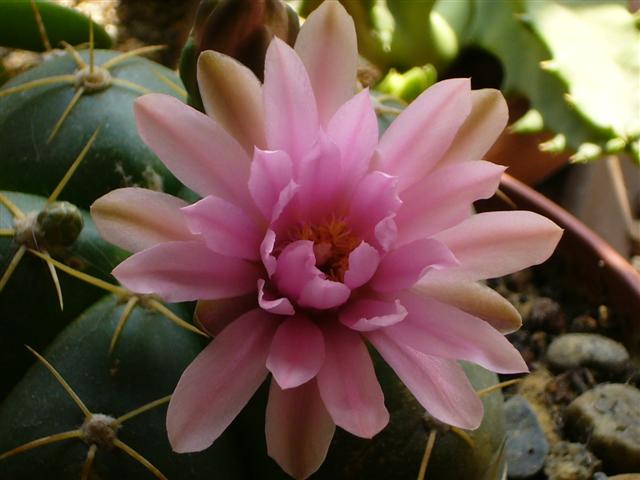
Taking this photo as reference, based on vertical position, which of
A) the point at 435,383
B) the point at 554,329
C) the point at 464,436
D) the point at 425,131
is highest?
the point at 425,131

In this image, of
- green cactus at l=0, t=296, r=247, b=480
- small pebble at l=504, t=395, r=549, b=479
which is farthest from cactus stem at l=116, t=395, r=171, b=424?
small pebble at l=504, t=395, r=549, b=479

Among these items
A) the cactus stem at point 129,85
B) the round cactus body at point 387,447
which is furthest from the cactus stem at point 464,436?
the cactus stem at point 129,85

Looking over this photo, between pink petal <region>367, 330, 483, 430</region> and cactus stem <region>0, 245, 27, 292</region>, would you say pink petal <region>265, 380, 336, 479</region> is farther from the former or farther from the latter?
cactus stem <region>0, 245, 27, 292</region>

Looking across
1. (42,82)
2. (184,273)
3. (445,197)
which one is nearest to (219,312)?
(184,273)

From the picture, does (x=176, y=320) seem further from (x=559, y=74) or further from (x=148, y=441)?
(x=559, y=74)

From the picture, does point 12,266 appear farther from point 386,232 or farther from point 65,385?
point 386,232

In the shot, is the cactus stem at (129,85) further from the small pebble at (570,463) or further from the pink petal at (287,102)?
the small pebble at (570,463)
